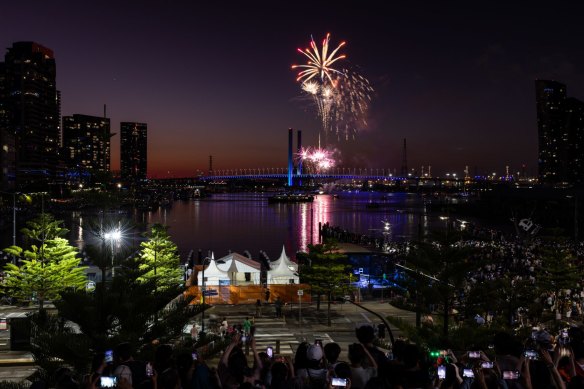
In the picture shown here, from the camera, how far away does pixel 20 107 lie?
632ft

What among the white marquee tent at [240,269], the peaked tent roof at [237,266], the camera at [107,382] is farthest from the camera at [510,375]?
the peaked tent roof at [237,266]

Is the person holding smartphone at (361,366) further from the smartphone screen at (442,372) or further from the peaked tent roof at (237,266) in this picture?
the peaked tent roof at (237,266)

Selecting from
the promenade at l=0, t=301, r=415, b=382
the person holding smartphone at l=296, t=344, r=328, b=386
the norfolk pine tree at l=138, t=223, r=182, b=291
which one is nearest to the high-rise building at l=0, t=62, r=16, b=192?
the norfolk pine tree at l=138, t=223, r=182, b=291

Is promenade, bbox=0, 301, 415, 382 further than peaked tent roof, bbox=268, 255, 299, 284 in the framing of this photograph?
No

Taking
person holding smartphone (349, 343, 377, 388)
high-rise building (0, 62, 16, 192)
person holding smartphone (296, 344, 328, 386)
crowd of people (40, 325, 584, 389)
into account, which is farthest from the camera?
high-rise building (0, 62, 16, 192)

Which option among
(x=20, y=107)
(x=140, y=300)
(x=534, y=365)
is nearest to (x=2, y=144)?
(x=20, y=107)

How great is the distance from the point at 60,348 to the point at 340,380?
6.05m

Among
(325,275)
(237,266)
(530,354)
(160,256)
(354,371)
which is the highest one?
(530,354)

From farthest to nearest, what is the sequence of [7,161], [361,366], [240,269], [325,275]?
[7,161]
[240,269]
[325,275]
[361,366]

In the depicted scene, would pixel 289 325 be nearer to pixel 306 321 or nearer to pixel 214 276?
pixel 306 321

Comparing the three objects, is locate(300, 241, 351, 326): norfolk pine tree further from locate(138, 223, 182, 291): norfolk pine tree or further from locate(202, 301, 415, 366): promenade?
locate(138, 223, 182, 291): norfolk pine tree

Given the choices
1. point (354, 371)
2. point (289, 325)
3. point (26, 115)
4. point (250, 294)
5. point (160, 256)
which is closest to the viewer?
point (354, 371)

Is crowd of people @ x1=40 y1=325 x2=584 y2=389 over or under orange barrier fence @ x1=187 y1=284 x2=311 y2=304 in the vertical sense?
over

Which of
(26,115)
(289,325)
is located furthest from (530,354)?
(26,115)
